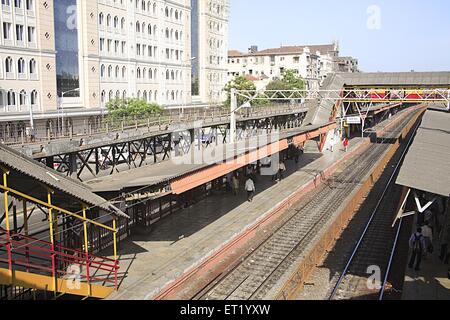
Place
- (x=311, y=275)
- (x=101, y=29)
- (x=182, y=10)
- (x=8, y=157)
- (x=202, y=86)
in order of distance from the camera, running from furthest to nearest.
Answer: (x=202, y=86), (x=182, y=10), (x=101, y=29), (x=311, y=275), (x=8, y=157)

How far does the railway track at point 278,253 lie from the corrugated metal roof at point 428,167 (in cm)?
575

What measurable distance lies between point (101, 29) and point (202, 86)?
83.7 ft

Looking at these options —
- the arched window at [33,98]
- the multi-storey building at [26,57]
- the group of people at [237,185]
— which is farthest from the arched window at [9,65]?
the group of people at [237,185]

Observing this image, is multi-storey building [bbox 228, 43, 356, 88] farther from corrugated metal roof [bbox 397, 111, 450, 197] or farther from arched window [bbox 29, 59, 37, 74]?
corrugated metal roof [bbox 397, 111, 450, 197]

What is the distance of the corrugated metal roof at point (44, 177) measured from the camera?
34.4ft

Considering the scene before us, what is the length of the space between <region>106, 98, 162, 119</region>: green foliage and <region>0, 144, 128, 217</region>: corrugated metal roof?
3304 centimetres

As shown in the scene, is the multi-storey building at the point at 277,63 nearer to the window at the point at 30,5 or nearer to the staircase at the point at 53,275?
the window at the point at 30,5

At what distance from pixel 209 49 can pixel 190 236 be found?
59.9 meters

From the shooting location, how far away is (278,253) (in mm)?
18891

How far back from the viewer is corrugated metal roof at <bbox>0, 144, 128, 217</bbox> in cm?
1049

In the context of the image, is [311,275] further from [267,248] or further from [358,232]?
[358,232]
